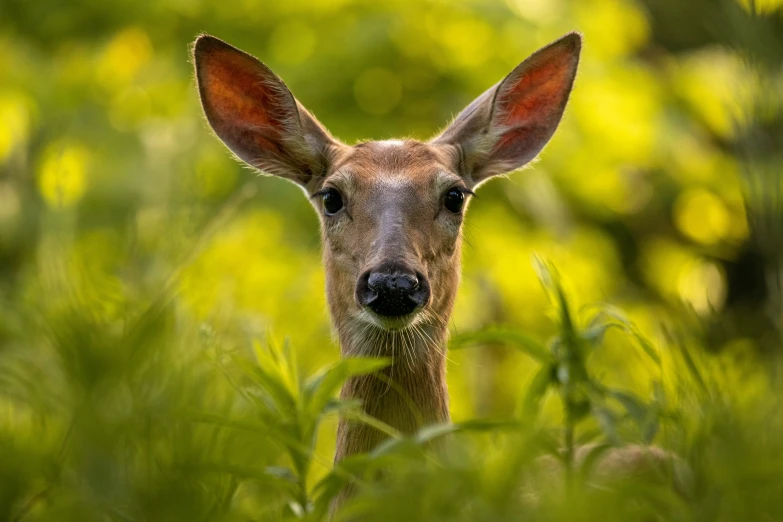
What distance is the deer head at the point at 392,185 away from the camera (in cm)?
452

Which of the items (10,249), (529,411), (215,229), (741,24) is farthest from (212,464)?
(10,249)

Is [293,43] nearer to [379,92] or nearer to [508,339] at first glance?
[379,92]

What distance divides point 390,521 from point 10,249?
9.04 feet

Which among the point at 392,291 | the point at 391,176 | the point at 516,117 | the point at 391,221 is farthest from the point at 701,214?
the point at 392,291

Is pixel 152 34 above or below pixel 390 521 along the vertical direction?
below

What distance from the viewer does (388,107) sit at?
39.6 feet

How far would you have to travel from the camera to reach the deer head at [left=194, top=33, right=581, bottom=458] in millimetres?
4520

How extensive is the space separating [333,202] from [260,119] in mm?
789

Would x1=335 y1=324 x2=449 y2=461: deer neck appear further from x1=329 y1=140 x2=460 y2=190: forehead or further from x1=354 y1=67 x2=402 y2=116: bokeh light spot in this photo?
x1=354 y1=67 x2=402 y2=116: bokeh light spot

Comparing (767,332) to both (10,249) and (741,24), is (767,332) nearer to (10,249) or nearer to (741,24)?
(741,24)

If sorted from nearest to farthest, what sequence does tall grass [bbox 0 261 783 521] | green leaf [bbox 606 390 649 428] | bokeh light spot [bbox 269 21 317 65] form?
tall grass [bbox 0 261 783 521] < green leaf [bbox 606 390 649 428] < bokeh light spot [bbox 269 21 317 65]

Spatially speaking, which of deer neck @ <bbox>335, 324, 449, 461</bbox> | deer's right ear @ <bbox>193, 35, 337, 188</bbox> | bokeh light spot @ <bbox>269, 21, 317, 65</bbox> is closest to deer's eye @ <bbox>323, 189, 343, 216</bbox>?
deer's right ear @ <bbox>193, 35, 337, 188</bbox>

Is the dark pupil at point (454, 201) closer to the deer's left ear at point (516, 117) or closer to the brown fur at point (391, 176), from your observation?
the brown fur at point (391, 176)

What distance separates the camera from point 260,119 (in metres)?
5.77
